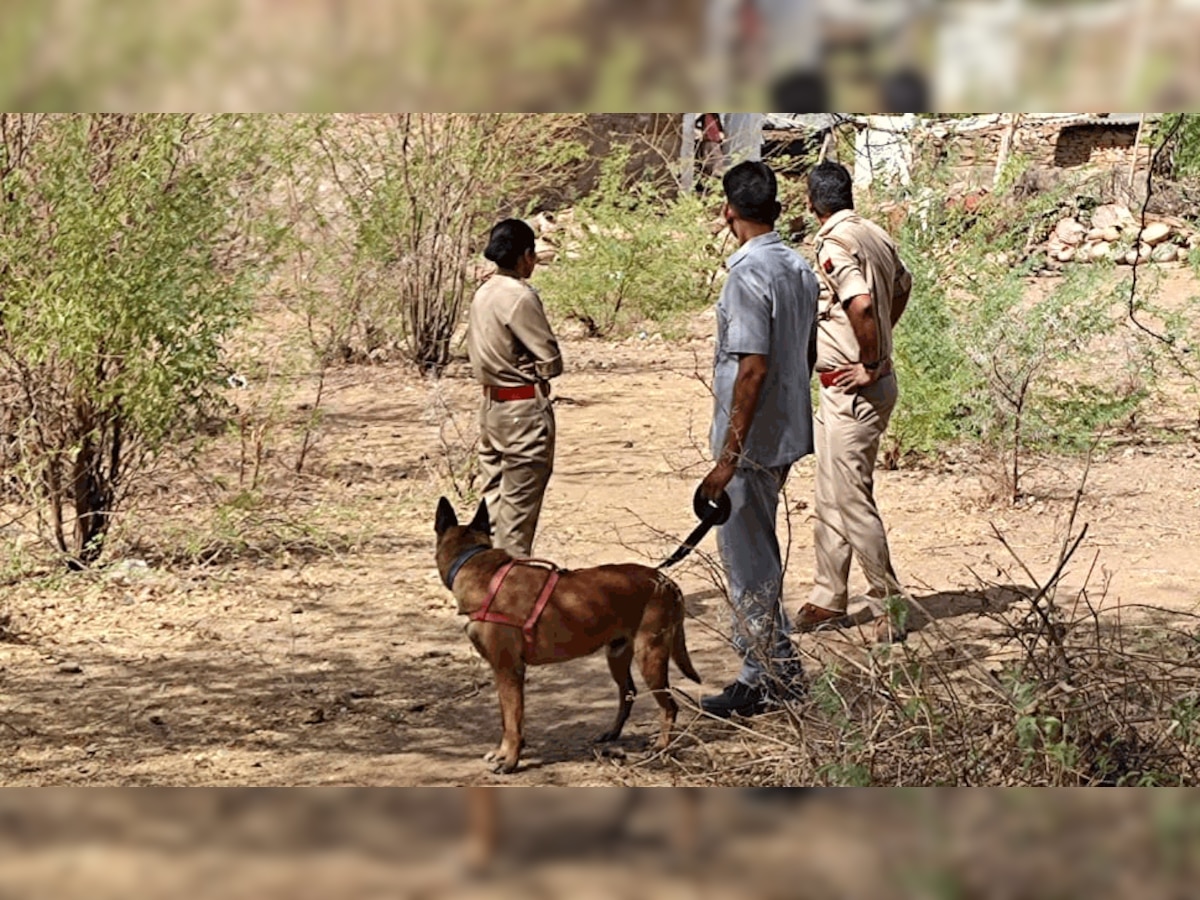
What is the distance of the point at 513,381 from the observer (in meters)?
6.54

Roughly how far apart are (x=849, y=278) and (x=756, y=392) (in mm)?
1169

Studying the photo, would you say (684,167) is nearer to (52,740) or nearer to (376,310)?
(376,310)

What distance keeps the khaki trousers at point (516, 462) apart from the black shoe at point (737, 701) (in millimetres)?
1552

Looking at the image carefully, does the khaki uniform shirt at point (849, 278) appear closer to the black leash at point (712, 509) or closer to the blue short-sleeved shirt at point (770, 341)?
the blue short-sleeved shirt at point (770, 341)

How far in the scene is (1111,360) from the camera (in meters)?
12.3

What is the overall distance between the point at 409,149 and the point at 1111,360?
5.39 metres

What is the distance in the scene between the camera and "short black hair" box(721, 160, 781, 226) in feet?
17.9

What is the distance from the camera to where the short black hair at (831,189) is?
6.44 metres

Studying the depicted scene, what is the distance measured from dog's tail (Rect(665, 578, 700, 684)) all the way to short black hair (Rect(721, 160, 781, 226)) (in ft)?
4.18

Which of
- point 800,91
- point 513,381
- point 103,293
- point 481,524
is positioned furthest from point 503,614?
point 800,91

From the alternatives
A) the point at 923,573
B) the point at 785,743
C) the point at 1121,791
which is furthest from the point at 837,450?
the point at 1121,791

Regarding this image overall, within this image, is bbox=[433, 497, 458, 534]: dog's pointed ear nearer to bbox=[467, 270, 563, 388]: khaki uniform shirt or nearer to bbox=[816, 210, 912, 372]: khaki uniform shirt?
bbox=[467, 270, 563, 388]: khaki uniform shirt

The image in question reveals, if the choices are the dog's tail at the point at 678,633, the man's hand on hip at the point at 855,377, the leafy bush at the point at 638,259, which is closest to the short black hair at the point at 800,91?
the dog's tail at the point at 678,633

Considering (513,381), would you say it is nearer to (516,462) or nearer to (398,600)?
(516,462)
